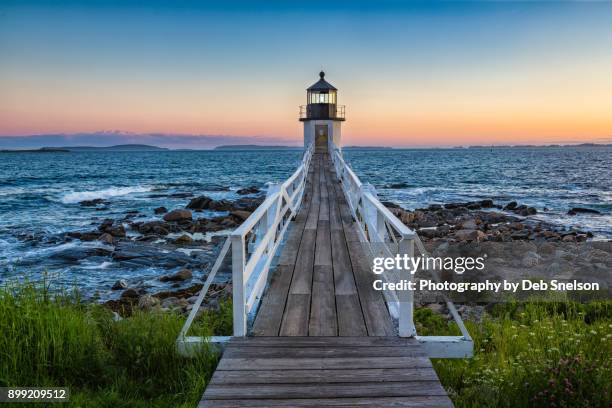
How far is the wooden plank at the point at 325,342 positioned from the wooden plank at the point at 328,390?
0.64m

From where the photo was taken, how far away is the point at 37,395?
348 centimetres

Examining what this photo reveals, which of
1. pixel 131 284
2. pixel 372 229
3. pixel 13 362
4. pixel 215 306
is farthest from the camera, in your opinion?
pixel 131 284

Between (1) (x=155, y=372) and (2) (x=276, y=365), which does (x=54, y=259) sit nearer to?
(1) (x=155, y=372)

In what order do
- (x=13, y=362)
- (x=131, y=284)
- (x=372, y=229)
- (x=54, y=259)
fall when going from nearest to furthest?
1. (x=13, y=362)
2. (x=372, y=229)
3. (x=131, y=284)
4. (x=54, y=259)

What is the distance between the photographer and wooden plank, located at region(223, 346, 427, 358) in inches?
150

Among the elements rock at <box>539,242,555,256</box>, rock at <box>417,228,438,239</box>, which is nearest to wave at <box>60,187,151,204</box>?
rock at <box>417,228,438,239</box>

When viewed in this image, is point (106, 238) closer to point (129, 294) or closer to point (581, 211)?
point (129, 294)

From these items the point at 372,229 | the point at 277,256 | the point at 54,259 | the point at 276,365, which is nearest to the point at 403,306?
the point at 276,365

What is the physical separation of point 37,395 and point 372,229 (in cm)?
451

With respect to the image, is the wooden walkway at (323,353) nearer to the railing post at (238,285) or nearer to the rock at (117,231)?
the railing post at (238,285)

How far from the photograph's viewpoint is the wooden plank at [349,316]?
4.30 metres

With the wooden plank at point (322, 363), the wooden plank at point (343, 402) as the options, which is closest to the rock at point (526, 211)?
the wooden plank at point (322, 363)

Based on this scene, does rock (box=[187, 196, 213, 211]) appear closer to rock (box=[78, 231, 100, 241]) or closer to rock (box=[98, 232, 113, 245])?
rock (box=[78, 231, 100, 241])

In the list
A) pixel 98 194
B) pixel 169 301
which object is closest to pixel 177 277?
pixel 169 301
